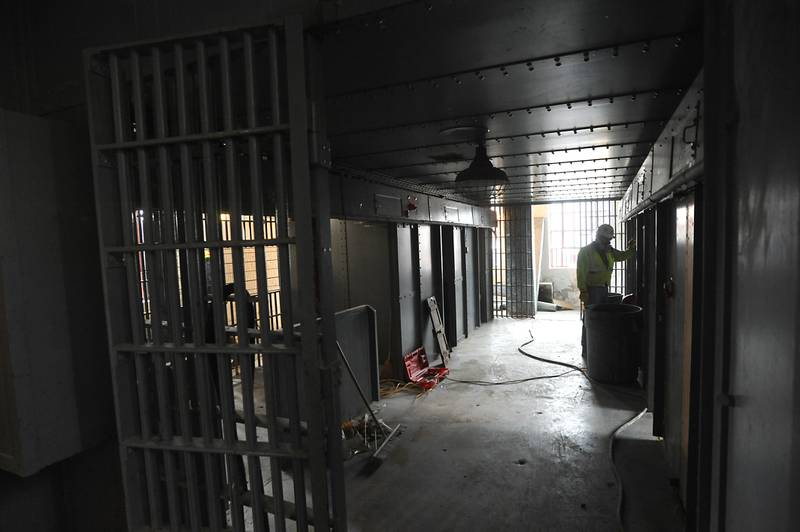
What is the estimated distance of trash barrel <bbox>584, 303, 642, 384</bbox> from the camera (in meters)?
5.25

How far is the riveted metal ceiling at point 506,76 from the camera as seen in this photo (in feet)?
5.70

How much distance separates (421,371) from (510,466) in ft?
8.53

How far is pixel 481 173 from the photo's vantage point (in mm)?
3785

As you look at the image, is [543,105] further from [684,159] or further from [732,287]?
[732,287]

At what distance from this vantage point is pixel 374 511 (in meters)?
3.10

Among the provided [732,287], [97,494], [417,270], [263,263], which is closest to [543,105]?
[732,287]

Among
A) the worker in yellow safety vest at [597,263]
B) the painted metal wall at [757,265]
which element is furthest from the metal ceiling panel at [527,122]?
the worker in yellow safety vest at [597,263]

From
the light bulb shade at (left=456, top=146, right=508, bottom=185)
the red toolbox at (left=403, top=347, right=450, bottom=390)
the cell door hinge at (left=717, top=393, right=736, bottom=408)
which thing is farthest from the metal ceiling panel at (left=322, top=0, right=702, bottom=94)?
the red toolbox at (left=403, top=347, right=450, bottom=390)

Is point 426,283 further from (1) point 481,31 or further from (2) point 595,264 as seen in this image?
(1) point 481,31

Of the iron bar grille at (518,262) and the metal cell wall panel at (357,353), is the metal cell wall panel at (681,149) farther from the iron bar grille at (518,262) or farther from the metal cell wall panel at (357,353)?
the iron bar grille at (518,262)

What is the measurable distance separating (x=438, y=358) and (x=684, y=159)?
5.08 metres

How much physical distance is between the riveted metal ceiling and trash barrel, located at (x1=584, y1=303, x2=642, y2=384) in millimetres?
2026

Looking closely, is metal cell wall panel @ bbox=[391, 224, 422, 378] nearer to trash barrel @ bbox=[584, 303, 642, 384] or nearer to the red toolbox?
the red toolbox

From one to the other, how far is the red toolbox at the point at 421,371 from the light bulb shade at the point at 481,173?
2.92m
